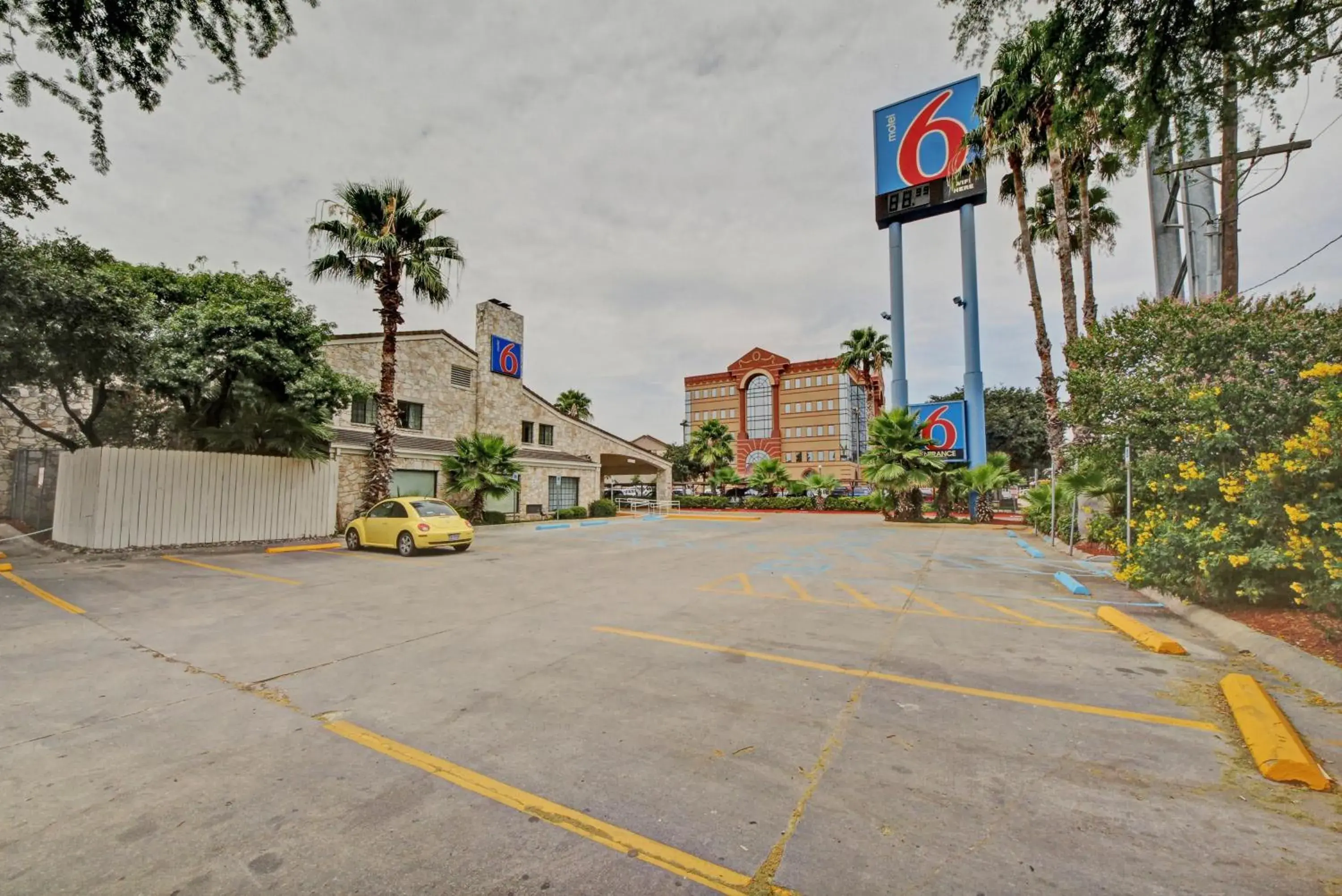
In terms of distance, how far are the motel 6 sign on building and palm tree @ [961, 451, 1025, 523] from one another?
545 inches

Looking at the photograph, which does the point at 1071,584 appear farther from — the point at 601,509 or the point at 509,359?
the point at 509,359

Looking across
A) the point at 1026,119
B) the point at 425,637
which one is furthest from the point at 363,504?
the point at 1026,119

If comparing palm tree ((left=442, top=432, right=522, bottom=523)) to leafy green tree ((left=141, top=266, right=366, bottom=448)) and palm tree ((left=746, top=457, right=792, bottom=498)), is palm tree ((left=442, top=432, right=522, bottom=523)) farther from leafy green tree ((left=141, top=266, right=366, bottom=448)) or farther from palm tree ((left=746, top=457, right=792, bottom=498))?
palm tree ((left=746, top=457, right=792, bottom=498))

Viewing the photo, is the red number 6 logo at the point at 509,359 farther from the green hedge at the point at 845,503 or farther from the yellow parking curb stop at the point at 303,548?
the green hedge at the point at 845,503

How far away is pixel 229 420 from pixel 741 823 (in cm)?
1820

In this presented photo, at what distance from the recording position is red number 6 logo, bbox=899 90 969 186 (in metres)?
30.7

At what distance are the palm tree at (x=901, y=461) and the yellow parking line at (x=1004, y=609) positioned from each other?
1868 cm

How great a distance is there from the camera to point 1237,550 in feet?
21.7

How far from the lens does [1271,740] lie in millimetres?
3482

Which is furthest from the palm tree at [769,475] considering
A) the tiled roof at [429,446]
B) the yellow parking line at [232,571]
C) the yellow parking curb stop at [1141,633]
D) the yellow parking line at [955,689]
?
the yellow parking line at [955,689]

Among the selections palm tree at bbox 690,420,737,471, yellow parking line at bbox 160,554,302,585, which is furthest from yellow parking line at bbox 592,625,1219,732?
palm tree at bbox 690,420,737,471

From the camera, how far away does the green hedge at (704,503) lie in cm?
4419

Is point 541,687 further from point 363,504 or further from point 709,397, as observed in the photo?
point 709,397

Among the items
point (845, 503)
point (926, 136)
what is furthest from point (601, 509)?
→ point (926, 136)
